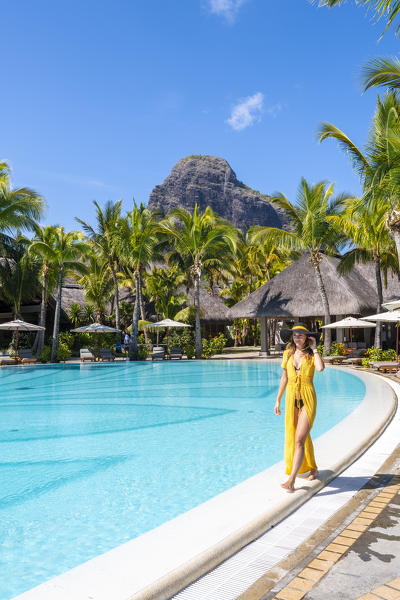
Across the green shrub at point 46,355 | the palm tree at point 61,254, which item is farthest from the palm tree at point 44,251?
the green shrub at point 46,355

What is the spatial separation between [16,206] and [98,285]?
31.5 feet

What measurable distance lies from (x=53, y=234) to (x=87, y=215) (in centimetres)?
508

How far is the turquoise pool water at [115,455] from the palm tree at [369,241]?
615 centimetres

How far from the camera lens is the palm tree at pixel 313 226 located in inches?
808

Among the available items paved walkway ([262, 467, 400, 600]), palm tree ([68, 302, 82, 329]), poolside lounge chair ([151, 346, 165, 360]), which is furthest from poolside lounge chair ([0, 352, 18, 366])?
paved walkway ([262, 467, 400, 600])

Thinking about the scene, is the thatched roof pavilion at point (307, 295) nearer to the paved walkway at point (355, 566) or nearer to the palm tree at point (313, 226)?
the palm tree at point (313, 226)

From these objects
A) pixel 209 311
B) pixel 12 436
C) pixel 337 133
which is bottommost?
pixel 12 436

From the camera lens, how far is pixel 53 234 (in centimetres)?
2248

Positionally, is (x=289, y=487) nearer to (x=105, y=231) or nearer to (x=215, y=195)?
(x=105, y=231)

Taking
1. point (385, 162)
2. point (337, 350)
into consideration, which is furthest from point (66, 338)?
point (385, 162)

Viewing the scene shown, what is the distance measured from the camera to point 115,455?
621 centimetres

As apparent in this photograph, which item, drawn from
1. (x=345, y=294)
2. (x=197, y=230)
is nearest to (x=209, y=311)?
(x=197, y=230)

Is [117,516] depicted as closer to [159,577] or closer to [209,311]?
[159,577]

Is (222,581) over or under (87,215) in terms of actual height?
under
